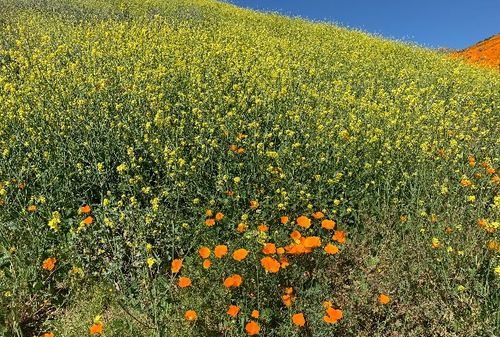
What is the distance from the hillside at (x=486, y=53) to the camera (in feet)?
58.8

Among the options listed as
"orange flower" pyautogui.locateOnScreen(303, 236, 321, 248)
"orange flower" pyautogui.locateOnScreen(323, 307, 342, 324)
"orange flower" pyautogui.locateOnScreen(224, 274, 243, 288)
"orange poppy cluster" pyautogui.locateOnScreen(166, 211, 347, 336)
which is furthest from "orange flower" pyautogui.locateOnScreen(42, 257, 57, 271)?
"orange flower" pyautogui.locateOnScreen(323, 307, 342, 324)

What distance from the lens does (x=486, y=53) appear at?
19656 millimetres

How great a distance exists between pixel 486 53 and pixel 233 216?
63.3ft

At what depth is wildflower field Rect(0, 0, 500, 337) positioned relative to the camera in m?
3.45


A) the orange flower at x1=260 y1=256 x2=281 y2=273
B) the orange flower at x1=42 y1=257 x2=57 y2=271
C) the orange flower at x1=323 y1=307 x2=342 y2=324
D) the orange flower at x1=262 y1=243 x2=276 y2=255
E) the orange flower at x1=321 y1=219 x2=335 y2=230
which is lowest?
the orange flower at x1=42 y1=257 x2=57 y2=271

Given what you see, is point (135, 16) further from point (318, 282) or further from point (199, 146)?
point (318, 282)

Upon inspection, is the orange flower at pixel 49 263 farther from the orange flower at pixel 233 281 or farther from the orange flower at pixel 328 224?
the orange flower at pixel 328 224

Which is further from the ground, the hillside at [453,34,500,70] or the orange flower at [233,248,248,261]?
the hillside at [453,34,500,70]

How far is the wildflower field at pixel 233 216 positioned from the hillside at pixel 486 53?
12.4m

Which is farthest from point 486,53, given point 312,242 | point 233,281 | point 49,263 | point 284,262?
point 49,263

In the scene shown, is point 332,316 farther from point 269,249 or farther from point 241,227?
point 241,227

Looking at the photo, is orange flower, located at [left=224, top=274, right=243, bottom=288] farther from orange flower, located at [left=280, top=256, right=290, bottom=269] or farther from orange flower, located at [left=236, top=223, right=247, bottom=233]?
orange flower, located at [left=236, top=223, right=247, bottom=233]

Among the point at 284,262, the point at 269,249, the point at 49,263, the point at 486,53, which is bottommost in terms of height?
the point at 49,263

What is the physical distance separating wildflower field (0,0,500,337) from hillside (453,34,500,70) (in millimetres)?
12364
